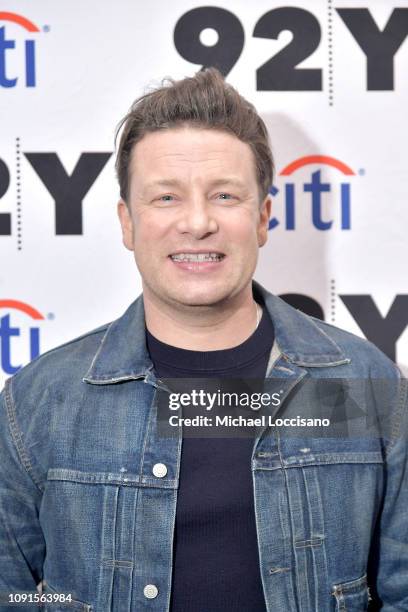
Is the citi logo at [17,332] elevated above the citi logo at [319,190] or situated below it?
below

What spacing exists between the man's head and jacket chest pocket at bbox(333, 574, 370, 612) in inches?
24.0

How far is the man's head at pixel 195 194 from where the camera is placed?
1.50m

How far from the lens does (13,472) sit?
1.56 metres

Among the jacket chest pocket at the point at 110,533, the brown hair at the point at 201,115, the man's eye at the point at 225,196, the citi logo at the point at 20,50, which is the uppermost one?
the citi logo at the point at 20,50

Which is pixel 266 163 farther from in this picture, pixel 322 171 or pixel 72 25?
pixel 72 25

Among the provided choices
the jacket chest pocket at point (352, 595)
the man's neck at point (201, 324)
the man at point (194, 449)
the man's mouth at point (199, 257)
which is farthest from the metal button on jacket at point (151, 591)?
the man's mouth at point (199, 257)

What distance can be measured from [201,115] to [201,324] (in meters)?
0.42

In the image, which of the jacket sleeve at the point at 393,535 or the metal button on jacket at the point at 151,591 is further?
the jacket sleeve at the point at 393,535

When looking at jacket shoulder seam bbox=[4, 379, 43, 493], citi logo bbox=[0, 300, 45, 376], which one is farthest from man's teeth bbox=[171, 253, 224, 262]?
citi logo bbox=[0, 300, 45, 376]

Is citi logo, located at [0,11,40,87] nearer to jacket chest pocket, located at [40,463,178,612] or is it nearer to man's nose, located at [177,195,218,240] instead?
man's nose, located at [177,195,218,240]

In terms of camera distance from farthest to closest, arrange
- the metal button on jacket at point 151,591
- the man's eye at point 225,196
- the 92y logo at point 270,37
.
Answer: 1. the 92y logo at point 270,37
2. the man's eye at point 225,196
3. the metal button on jacket at point 151,591

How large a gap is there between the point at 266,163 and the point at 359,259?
469 millimetres

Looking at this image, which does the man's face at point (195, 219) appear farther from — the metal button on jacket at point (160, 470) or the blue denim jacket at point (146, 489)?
the metal button on jacket at point (160, 470)

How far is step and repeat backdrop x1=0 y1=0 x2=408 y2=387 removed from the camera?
1.96m
